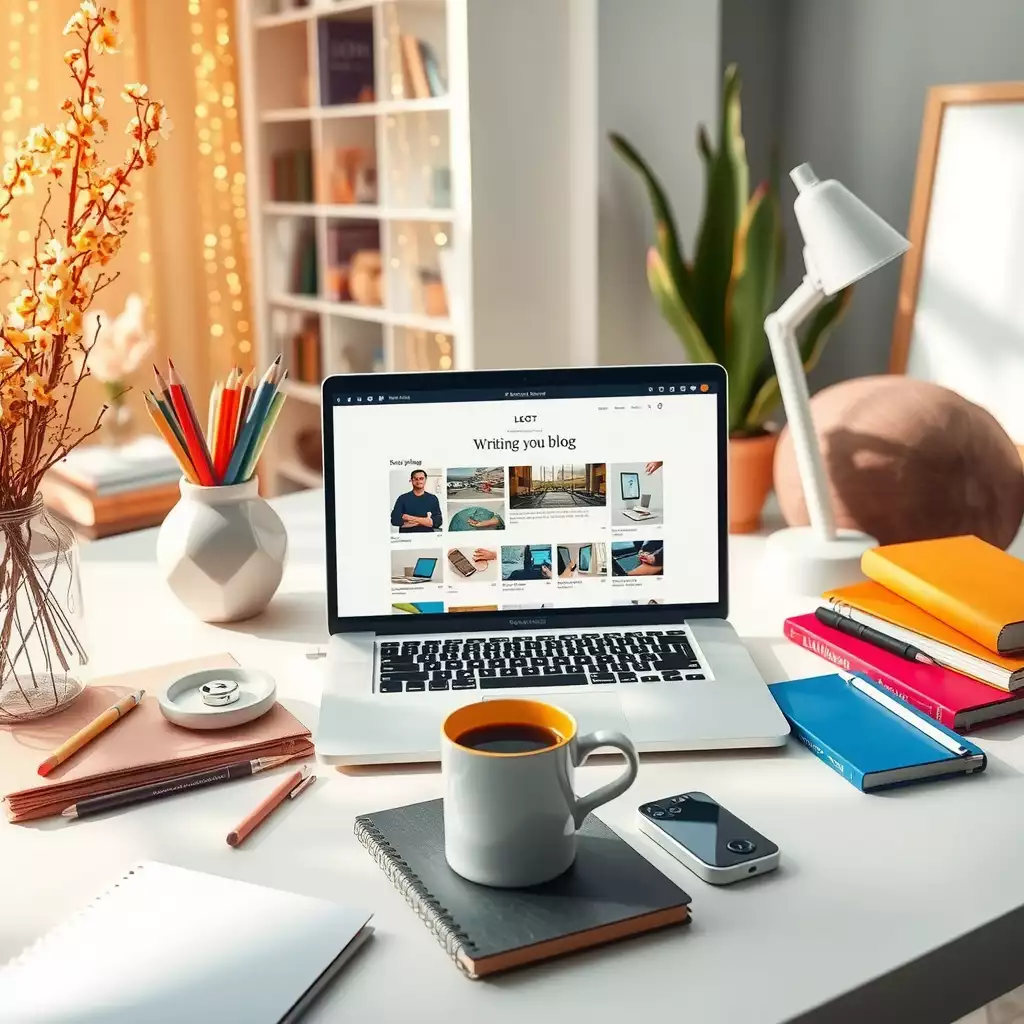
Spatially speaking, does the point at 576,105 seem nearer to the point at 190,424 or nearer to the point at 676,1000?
the point at 190,424

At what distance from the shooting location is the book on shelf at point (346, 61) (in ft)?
9.71

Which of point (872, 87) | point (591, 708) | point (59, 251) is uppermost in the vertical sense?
point (872, 87)

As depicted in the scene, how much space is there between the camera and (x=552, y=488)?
116 cm

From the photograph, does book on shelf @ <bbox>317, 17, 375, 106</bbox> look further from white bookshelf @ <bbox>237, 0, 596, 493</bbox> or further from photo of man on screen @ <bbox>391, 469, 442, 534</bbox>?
photo of man on screen @ <bbox>391, 469, 442, 534</bbox>

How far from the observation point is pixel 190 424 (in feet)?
3.98

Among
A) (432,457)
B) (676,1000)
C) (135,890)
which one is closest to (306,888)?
(135,890)

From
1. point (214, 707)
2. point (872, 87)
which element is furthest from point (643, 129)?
point (214, 707)

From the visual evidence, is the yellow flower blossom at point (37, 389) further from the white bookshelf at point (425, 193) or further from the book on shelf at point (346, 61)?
the book on shelf at point (346, 61)

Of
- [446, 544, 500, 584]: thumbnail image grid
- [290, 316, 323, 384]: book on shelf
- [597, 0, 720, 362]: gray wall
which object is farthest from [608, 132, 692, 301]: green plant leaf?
[290, 316, 323, 384]: book on shelf

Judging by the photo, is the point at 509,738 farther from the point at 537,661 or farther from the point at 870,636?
the point at 870,636

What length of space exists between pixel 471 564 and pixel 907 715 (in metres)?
0.43

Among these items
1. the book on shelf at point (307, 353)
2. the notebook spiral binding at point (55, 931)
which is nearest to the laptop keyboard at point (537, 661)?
the notebook spiral binding at point (55, 931)

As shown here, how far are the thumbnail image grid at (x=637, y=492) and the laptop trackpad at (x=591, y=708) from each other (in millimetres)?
206

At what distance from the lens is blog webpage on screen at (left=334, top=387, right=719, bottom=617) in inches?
45.3
